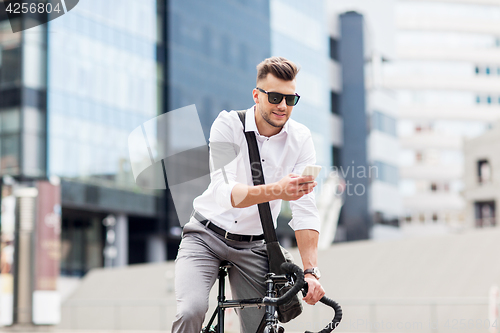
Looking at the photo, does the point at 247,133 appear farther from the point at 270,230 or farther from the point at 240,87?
the point at 240,87

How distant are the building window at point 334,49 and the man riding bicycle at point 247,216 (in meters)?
54.2

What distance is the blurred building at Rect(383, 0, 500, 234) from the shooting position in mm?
69812

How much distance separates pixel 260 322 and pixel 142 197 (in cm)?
3574

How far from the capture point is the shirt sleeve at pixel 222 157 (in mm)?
3630

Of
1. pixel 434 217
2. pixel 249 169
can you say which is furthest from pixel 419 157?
pixel 249 169

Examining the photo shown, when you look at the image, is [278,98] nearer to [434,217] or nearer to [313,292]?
[313,292]

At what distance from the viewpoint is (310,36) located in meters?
51.9

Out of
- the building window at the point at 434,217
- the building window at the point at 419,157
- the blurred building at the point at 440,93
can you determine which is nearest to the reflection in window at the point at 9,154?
the blurred building at the point at 440,93

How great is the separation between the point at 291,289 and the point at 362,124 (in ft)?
175

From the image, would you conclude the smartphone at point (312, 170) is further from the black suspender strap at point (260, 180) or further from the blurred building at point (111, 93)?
the blurred building at point (111, 93)

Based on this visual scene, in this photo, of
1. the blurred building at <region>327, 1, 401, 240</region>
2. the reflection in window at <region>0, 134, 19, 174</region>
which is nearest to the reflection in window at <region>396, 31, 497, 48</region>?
the blurred building at <region>327, 1, 401, 240</region>

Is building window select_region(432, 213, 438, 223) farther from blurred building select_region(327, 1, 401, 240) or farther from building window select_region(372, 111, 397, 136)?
building window select_region(372, 111, 397, 136)

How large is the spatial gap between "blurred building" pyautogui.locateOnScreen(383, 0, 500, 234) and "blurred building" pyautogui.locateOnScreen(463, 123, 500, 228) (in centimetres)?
1706

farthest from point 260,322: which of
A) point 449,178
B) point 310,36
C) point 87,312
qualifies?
point 449,178
